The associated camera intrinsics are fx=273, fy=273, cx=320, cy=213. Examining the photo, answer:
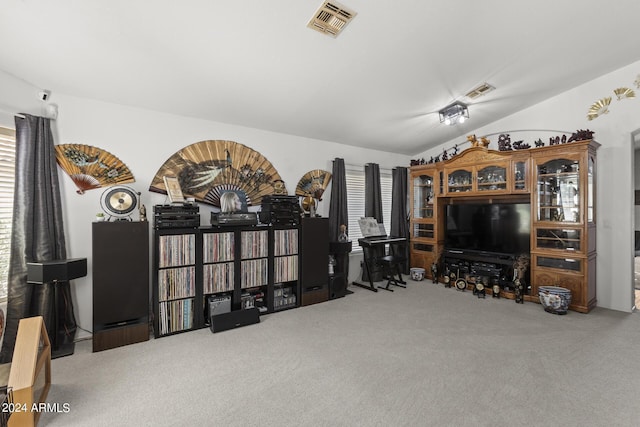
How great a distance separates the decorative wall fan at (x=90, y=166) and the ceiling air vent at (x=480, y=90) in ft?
13.6

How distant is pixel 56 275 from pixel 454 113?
4.69 m

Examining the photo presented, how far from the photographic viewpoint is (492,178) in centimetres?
421

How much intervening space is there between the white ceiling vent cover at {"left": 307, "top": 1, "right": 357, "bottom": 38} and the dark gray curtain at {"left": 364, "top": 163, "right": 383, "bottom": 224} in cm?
289

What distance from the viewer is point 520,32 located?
8.03 ft

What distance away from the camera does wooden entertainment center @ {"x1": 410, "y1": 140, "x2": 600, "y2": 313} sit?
3.39 metres

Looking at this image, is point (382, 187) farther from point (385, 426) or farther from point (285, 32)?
point (385, 426)

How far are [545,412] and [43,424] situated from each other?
10.0 ft

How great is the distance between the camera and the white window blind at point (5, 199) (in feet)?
7.65

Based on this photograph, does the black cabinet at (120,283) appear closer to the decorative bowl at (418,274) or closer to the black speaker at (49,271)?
the black speaker at (49,271)

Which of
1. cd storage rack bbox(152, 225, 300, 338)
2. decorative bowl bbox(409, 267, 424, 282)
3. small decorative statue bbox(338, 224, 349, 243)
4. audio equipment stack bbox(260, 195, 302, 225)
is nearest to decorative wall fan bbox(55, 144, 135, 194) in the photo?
cd storage rack bbox(152, 225, 300, 338)

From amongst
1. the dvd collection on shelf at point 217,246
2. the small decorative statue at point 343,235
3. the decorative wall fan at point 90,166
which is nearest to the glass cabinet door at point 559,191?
the small decorative statue at point 343,235

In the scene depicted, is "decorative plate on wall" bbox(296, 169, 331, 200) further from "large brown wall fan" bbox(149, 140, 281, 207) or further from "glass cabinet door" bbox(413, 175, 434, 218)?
"glass cabinet door" bbox(413, 175, 434, 218)

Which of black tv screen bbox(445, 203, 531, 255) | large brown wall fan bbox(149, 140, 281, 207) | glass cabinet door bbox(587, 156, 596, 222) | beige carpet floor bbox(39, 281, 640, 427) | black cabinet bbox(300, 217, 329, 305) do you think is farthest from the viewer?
black tv screen bbox(445, 203, 531, 255)

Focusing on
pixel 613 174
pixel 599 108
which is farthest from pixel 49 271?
pixel 599 108
